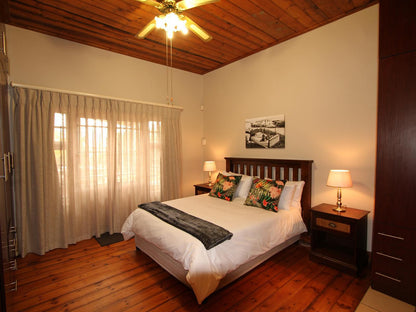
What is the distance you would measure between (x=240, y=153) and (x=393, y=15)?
8.47 feet

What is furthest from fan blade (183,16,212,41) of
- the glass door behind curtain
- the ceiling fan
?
the glass door behind curtain

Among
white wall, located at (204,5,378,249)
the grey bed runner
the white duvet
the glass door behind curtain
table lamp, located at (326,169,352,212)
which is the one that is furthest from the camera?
white wall, located at (204,5,378,249)

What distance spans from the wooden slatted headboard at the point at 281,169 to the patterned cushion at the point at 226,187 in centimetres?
43

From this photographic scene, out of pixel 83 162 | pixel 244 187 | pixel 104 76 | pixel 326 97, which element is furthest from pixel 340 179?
pixel 104 76

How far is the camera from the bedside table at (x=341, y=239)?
7.23 feet

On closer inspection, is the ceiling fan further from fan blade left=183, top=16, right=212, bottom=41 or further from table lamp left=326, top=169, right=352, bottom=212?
table lamp left=326, top=169, right=352, bottom=212

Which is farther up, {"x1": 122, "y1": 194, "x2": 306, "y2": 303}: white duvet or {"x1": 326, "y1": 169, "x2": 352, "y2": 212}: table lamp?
{"x1": 326, "y1": 169, "x2": 352, "y2": 212}: table lamp

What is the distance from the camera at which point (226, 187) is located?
10.6ft

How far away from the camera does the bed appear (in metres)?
1.77

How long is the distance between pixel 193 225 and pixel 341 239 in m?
1.92

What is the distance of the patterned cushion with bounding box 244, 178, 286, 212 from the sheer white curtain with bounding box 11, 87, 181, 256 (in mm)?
1780

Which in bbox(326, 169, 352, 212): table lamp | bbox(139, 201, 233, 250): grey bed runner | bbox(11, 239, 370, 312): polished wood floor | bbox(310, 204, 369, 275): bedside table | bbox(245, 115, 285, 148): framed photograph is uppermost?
bbox(245, 115, 285, 148): framed photograph

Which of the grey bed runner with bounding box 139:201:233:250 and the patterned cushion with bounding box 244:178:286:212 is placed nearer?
the grey bed runner with bounding box 139:201:233:250

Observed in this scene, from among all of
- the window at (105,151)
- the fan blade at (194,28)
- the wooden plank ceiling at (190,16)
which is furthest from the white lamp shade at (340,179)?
the window at (105,151)
